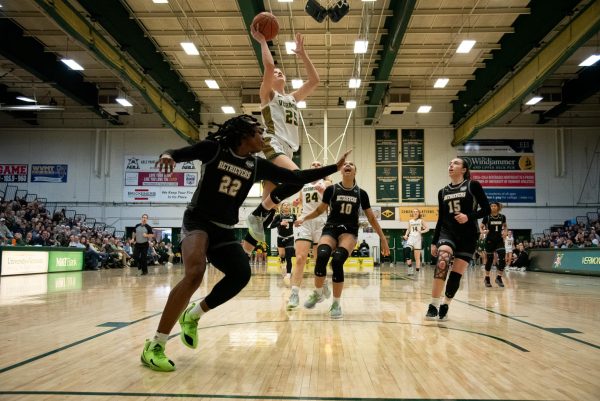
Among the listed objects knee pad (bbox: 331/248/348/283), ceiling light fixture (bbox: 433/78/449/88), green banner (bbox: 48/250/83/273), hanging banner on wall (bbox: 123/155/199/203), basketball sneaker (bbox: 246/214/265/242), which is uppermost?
ceiling light fixture (bbox: 433/78/449/88)

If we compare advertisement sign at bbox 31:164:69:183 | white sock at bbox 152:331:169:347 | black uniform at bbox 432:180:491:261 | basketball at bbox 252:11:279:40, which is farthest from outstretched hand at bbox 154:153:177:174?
advertisement sign at bbox 31:164:69:183

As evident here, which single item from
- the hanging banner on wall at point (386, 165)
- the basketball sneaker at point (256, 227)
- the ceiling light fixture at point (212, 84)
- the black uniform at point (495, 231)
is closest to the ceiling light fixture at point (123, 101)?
the ceiling light fixture at point (212, 84)

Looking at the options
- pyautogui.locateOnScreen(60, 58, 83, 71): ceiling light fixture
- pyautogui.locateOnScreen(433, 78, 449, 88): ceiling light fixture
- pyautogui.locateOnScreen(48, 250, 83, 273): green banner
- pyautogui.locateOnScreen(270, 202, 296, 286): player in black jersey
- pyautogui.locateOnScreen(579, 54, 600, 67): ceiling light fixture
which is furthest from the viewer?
pyautogui.locateOnScreen(433, 78, 449, 88): ceiling light fixture

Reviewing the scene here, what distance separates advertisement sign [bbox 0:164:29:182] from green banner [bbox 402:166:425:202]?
75.6 ft

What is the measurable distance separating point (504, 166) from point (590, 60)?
31.1 feet

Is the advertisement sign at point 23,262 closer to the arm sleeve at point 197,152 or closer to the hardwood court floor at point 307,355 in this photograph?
the hardwood court floor at point 307,355

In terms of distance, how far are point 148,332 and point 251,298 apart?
344 cm

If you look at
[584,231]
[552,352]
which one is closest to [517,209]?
[584,231]

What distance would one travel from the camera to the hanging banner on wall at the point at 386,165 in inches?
1163

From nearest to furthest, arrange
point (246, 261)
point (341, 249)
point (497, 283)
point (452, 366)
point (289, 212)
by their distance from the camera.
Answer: point (452, 366) → point (246, 261) → point (341, 249) → point (497, 283) → point (289, 212)

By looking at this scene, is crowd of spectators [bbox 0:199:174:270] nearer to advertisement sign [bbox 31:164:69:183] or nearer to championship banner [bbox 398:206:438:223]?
advertisement sign [bbox 31:164:69:183]

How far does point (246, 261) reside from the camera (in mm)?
3725

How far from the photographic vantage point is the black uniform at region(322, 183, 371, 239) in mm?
6398

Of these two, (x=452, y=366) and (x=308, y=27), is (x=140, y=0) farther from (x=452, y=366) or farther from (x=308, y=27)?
(x=452, y=366)
